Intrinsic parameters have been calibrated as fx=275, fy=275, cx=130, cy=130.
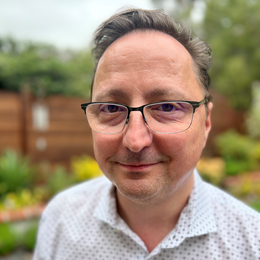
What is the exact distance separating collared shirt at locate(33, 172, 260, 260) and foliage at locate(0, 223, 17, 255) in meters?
2.50

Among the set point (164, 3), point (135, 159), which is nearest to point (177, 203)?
point (135, 159)

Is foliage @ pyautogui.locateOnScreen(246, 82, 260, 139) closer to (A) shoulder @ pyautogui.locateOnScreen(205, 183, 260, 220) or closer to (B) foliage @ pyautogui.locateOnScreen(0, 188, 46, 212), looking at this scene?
(B) foliage @ pyautogui.locateOnScreen(0, 188, 46, 212)

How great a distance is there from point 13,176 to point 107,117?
467cm

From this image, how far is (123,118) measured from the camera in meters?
1.18

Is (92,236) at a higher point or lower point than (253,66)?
lower

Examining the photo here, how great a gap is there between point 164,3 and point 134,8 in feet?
52.7

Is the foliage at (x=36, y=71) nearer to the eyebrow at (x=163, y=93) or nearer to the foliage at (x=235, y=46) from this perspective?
the foliage at (x=235, y=46)

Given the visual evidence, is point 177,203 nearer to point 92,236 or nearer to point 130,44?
point 92,236

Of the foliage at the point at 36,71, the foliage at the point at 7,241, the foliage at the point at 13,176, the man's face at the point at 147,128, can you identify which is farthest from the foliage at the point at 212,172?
the man's face at the point at 147,128

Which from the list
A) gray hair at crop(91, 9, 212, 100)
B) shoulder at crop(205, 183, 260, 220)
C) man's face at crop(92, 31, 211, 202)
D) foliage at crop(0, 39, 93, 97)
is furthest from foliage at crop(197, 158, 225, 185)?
A: man's face at crop(92, 31, 211, 202)

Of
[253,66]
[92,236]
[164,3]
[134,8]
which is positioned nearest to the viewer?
[134,8]

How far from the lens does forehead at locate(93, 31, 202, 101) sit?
3.59 feet

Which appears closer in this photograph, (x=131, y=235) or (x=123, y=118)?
(x=123, y=118)

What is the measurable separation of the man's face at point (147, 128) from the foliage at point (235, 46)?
26.6ft
